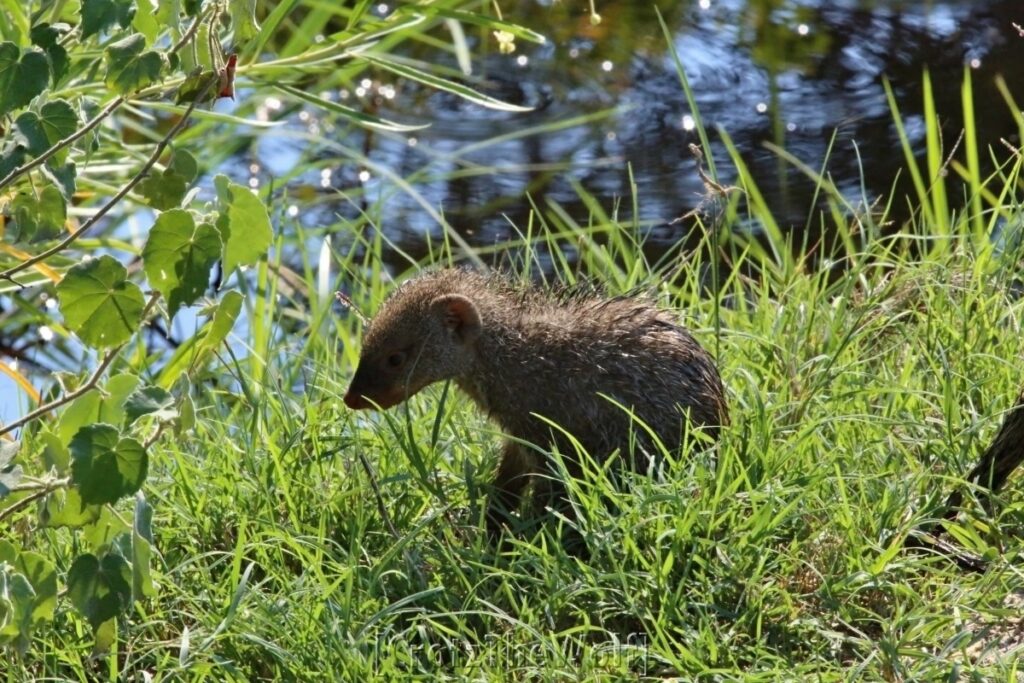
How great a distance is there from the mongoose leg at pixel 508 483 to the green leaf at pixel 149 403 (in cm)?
114

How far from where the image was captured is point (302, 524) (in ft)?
12.1

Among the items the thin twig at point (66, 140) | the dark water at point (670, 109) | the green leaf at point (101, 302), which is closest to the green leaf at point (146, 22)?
the thin twig at point (66, 140)

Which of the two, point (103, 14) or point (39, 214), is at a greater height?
point (103, 14)

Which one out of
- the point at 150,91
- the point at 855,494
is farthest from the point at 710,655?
the point at 150,91

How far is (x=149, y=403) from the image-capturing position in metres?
A: 2.71

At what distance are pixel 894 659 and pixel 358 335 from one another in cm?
282

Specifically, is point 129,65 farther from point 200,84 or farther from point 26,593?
point 26,593

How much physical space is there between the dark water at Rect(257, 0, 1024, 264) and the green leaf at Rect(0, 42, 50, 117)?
394 cm

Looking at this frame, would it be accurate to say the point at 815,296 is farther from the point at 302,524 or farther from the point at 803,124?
the point at 803,124

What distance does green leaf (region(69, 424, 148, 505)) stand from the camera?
2611mm

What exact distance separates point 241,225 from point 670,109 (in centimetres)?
527

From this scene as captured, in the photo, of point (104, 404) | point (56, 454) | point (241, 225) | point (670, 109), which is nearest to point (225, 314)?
point (241, 225)

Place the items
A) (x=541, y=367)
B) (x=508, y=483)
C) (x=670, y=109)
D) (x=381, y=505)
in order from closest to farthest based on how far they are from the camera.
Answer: (x=381, y=505)
(x=508, y=483)
(x=541, y=367)
(x=670, y=109)

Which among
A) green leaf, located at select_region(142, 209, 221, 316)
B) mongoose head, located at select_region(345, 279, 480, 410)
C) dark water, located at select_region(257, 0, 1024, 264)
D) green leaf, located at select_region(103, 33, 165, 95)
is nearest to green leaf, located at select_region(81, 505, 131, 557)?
green leaf, located at select_region(142, 209, 221, 316)
